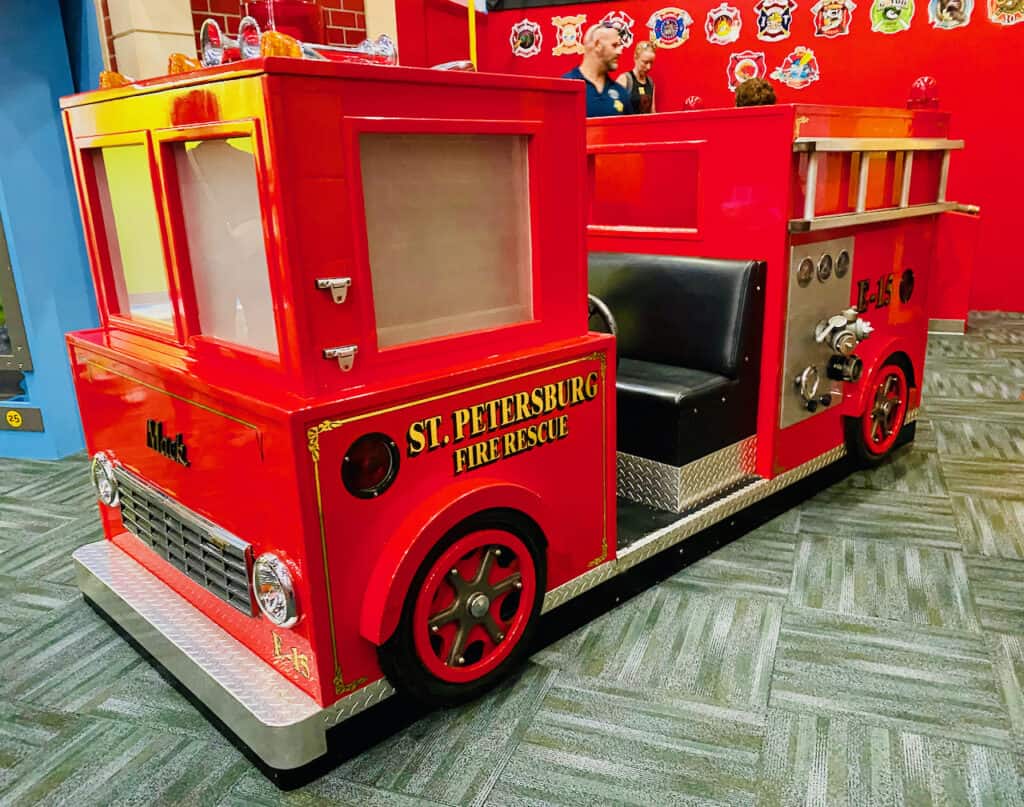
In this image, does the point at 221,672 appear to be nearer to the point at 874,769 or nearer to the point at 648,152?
the point at 874,769

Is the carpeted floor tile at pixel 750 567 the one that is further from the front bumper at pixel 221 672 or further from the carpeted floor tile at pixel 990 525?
the front bumper at pixel 221 672

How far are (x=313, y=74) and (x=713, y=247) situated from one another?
5.40 ft

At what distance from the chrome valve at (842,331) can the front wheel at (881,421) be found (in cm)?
34

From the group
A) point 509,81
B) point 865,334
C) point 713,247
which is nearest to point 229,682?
point 509,81

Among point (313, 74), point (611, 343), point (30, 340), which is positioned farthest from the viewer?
point (30, 340)

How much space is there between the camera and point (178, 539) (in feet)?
6.26

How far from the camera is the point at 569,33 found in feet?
22.1

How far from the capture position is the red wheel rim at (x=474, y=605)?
5.72 feet

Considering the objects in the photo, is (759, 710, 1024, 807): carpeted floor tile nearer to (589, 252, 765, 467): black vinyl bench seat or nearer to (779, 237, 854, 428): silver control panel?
(589, 252, 765, 467): black vinyl bench seat

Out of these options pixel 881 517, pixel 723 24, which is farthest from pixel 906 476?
pixel 723 24

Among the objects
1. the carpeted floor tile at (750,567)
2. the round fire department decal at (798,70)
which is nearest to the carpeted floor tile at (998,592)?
the carpeted floor tile at (750,567)

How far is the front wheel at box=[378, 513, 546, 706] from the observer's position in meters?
1.71

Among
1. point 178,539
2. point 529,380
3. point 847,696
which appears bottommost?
point 847,696

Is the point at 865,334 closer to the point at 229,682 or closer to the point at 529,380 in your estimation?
the point at 529,380
